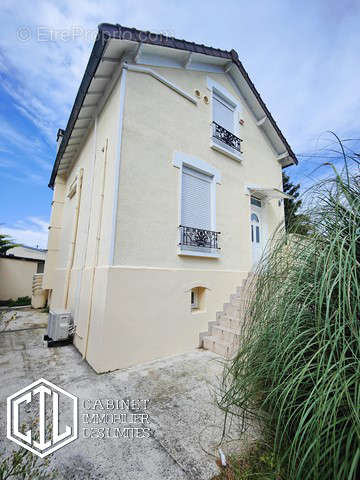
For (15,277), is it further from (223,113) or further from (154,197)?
(223,113)

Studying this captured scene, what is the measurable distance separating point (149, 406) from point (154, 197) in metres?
3.75

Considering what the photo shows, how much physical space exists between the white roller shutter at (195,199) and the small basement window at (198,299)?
1703 millimetres

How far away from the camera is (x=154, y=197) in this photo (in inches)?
189

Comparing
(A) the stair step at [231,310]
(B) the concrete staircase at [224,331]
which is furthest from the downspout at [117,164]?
(A) the stair step at [231,310]

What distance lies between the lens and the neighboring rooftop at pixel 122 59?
4.62m

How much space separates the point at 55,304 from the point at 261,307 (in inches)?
335

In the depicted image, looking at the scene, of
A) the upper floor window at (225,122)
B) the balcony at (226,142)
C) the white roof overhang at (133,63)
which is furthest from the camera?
the upper floor window at (225,122)

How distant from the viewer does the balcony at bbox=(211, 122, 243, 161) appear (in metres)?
6.58

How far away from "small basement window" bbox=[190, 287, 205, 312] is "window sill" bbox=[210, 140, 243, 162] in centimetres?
424

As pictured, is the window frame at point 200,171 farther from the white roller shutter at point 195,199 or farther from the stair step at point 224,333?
the stair step at point 224,333

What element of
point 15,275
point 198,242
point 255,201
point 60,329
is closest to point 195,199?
point 198,242

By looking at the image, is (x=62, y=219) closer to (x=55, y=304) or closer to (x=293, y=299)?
(x=55, y=304)

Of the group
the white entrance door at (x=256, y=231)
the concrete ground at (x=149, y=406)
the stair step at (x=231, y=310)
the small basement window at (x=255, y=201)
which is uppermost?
the small basement window at (x=255, y=201)

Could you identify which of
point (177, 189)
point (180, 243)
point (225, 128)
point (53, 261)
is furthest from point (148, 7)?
point (53, 261)
